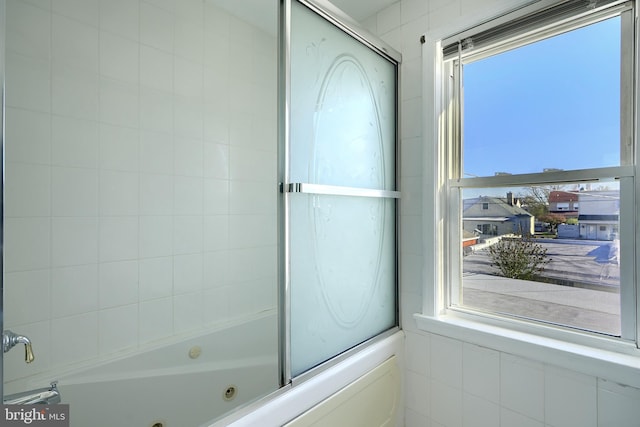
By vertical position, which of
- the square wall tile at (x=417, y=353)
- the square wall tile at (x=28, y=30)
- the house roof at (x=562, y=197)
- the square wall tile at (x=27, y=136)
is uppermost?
the square wall tile at (x=28, y=30)

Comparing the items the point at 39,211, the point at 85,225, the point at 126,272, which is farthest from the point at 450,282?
the point at 39,211

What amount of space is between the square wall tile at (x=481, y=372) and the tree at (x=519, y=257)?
0.38 m

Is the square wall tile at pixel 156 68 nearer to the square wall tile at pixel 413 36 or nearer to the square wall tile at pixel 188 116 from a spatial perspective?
the square wall tile at pixel 188 116

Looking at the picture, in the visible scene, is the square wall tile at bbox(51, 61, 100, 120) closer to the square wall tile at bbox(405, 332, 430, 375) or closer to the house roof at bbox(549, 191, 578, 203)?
the square wall tile at bbox(405, 332, 430, 375)

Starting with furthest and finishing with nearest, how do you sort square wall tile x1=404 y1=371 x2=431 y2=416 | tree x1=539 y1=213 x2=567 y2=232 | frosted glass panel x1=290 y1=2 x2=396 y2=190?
square wall tile x1=404 y1=371 x2=431 y2=416 < tree x1=539 y1=213 x2=567 y2=232 < frosted glass panel x1=290 y1=2 x2=396 y2=190

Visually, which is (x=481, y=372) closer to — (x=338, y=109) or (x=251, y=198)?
(x=338, y=109)

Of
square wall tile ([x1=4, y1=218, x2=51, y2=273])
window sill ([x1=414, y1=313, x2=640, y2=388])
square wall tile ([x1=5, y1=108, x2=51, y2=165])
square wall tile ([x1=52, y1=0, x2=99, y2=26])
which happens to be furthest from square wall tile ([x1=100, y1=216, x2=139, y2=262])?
window sill ([x1=414, y1=313, x2=640, y2=388])

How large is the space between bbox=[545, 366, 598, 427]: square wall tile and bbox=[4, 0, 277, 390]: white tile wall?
5.37 ft

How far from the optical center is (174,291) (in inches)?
68.7

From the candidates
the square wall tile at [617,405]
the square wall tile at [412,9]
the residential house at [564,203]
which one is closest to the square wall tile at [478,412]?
the square wall tile at [617,405]

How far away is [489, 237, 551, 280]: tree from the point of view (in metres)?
1.37

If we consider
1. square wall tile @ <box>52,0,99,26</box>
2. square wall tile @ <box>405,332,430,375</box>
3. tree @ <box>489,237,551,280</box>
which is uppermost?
square wall tile @ <box>52,0,99,26</box>

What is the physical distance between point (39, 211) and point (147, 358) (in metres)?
0.86

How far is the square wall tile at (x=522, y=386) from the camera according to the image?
1.27 meters
